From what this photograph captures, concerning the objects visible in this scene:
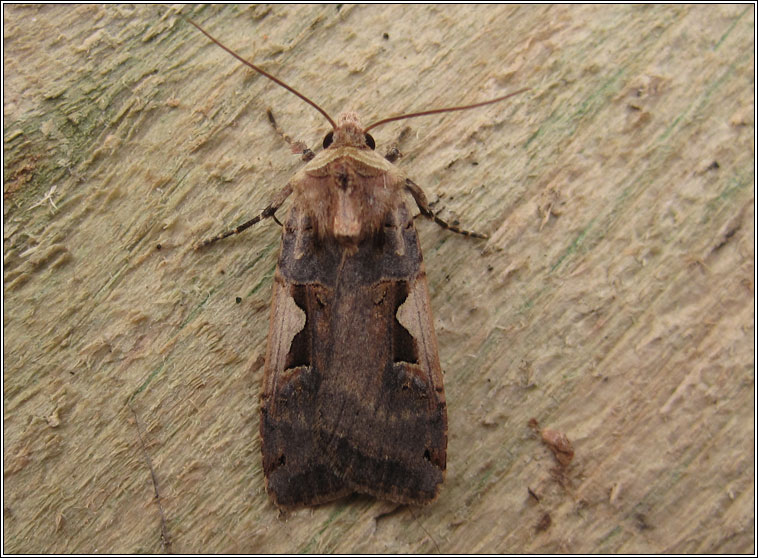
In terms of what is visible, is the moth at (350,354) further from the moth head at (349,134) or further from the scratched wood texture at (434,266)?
the scratched wood texture at (434,266)

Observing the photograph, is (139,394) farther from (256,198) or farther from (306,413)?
(256,198)

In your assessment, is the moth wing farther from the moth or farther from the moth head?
the moth head

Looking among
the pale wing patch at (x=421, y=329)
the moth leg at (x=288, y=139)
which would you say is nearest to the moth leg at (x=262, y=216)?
the moth leg at (x=288, y=139)

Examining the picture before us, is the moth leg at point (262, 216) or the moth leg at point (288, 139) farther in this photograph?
the moth leg at point (288, 139)

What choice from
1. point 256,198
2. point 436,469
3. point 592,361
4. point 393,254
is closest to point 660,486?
point 592,361

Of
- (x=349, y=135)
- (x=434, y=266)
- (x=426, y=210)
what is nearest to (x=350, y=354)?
(x=434, y=266)

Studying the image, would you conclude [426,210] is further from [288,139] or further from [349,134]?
[288,139]

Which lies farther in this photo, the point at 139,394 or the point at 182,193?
the point at 182,193
